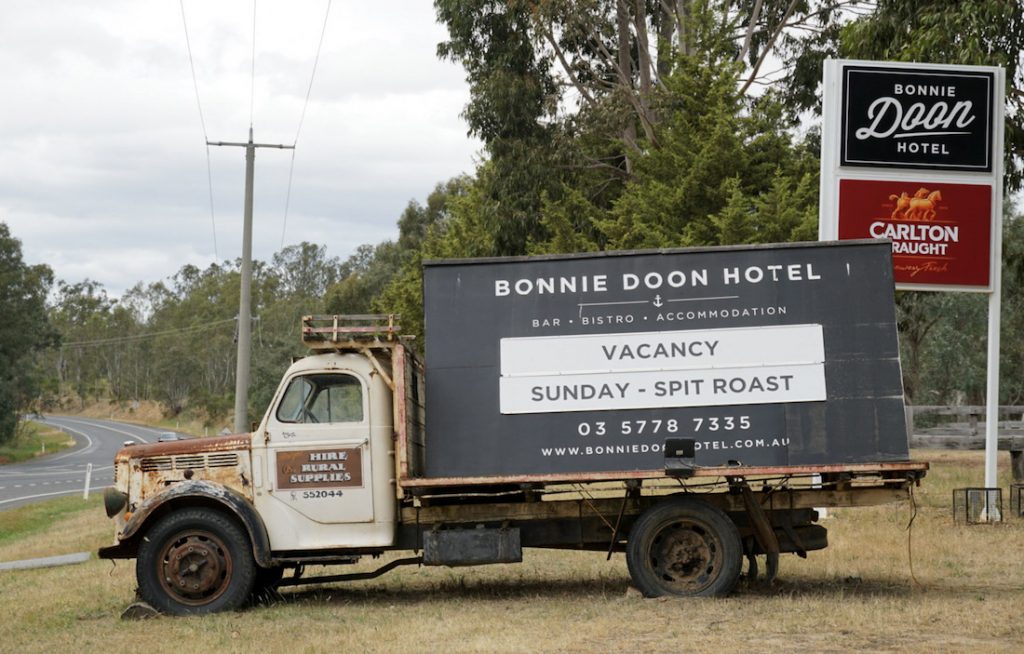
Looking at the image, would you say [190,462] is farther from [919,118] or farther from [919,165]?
[919,118]

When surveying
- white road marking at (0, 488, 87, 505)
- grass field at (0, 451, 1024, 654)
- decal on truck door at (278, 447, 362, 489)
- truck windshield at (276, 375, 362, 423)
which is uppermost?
truck windshield at (276, 375, 362, 423)

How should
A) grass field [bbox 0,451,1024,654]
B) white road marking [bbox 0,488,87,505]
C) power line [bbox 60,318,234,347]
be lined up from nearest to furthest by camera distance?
grass field [bbox 0,451,1024,654]
white road marking [bbox 0,488,87,505]
power line [bbox 60,318,234,347]

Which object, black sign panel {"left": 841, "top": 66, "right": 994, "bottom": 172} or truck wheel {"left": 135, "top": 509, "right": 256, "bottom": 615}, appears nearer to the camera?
truck wheel {"left": 135, "top": 509, "right": 256, "bottom": 615}

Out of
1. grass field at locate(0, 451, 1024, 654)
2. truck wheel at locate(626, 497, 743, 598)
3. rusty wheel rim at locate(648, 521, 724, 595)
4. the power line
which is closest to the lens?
grass field at locate(0, 451, 1024, 654)

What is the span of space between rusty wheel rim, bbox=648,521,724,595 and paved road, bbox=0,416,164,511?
27.2 metres

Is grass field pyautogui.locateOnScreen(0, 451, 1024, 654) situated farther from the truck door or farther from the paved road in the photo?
the paved road

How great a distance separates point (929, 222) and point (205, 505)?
10.7 meters

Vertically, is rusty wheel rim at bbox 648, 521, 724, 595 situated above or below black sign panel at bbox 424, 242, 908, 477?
below

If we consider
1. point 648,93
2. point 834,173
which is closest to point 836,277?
point 834,173

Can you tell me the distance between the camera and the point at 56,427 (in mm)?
99750

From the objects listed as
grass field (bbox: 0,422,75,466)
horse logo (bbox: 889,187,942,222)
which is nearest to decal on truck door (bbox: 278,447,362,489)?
horse logo (bbox: 889,187,942,222)

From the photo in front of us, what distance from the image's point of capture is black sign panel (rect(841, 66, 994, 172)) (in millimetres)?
17719

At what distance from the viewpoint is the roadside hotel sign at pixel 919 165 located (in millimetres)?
17688

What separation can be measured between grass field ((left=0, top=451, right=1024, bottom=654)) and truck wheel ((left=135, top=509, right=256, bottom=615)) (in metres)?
0.30
